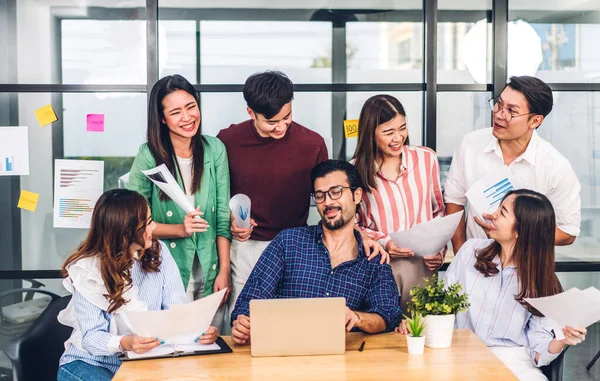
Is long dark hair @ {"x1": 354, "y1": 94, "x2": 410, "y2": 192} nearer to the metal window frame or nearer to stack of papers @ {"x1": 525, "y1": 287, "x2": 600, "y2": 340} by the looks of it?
the metal window frame

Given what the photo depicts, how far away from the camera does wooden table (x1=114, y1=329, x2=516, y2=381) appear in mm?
2133

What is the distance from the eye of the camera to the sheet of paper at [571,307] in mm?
2230

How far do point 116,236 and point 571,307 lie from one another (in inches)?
61.3

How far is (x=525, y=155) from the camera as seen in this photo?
329cm

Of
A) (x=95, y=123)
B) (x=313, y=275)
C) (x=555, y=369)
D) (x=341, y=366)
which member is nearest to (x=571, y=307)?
(x=555, y=369)

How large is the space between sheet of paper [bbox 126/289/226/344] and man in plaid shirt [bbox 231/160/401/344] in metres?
0.48

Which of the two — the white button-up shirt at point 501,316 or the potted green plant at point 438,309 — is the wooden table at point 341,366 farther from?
the white button-up shirt at point 501,316

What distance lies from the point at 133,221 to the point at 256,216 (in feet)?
2.53

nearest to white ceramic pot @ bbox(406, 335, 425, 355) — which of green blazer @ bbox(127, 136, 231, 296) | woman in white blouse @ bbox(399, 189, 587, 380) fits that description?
woman in white blouse @ bbox(399, 189, 587, 380)

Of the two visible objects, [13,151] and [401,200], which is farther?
[13,151]

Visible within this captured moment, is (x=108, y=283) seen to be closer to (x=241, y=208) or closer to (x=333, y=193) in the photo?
(x=241, y=208)

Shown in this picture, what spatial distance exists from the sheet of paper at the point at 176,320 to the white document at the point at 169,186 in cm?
68

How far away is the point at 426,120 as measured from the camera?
394 centimetres

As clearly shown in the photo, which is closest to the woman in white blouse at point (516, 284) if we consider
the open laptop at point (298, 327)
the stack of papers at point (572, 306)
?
the stack of papers at point (572, 306)
